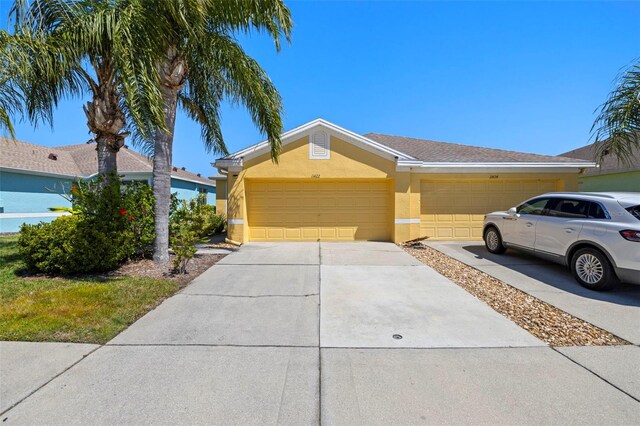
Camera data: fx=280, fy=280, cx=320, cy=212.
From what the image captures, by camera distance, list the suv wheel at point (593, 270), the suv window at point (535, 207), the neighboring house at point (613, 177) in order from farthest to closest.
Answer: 1. the neighboring house at point (613, 177)
2. the suv window at point (535, 207)
3. the suv wheel at point (593, 270)

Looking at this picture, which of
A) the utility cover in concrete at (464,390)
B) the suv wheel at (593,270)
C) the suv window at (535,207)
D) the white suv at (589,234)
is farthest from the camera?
the suv window at (535,207)

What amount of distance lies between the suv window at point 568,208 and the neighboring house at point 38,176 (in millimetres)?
13140

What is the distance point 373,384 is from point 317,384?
1.73 feet

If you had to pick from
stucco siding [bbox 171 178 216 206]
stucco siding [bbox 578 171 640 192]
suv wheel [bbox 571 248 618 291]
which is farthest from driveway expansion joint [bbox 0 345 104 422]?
stucco siding [bbox 171 178 216 206]

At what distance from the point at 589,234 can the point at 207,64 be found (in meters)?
8.94

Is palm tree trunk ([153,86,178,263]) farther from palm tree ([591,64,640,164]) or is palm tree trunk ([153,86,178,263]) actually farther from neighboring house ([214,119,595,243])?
palm tree ([591,64,640,164])

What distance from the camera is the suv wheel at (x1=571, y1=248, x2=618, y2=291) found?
16.5 feet

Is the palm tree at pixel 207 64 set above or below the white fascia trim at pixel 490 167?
above

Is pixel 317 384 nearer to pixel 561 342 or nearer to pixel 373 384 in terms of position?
pixel 373 384

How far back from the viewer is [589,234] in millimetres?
5320

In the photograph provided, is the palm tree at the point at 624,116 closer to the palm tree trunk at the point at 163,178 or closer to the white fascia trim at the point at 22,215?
the palm tree trunk at the point at 163,178

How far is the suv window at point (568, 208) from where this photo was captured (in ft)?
18.7

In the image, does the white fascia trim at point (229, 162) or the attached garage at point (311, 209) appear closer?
the white fascia trim at point (229, 162)

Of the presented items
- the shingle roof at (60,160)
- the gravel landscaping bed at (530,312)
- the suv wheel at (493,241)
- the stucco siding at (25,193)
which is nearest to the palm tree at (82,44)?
the gravel landscaping bed at (530,312)
